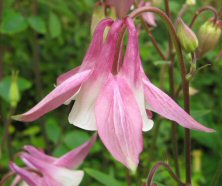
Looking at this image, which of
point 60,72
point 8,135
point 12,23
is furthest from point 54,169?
point 60,72

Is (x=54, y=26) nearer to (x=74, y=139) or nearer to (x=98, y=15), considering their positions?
(x=74, y=139)

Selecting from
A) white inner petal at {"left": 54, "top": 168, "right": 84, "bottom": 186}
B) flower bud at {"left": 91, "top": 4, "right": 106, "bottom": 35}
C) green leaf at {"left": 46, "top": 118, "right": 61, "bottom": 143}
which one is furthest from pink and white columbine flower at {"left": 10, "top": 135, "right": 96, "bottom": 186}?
green leaf at {"left": 46, "top": 118, "right": 61, "bottom": 143}

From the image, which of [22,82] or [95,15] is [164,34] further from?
[95,15]

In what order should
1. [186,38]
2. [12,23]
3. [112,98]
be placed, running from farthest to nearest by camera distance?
[12,23], [186,38], [112,98]

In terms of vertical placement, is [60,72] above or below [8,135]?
below

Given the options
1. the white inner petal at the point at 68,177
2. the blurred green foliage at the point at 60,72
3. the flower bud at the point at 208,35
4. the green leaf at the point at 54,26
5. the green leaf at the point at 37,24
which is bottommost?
the blurred green foliage at the point at 60,72

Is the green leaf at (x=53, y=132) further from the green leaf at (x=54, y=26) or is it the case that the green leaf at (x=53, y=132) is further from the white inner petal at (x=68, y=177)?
the white inner petal at (x=68, y=177)

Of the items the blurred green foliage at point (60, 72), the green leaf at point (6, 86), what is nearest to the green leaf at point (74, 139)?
the blurred green foliage at point (60, 72)
